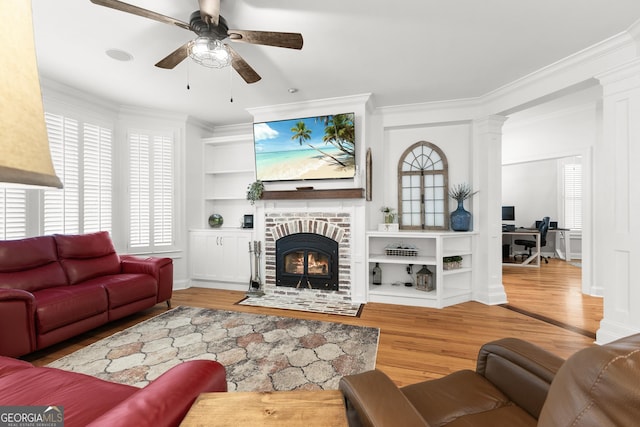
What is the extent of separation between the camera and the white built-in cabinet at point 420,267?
12.3 ft

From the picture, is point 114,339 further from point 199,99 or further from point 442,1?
point 442,1

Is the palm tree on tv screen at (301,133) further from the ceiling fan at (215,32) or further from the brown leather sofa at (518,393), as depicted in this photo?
the brown leather sofa at (518,393)

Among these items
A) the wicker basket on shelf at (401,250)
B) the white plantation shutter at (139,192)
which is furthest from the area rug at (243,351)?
the white plantation shutter at (139,192)

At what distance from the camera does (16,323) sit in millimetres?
2246

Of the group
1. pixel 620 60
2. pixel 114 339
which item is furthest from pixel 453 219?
pixel 114 339

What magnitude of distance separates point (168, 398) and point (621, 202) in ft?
12.4

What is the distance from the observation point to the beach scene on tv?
12.8ft

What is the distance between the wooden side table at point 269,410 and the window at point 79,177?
154 inches

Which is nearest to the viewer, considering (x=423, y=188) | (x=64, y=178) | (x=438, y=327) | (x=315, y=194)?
(x=438, y=327)

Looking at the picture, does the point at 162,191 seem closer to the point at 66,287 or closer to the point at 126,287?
the point at 126,287

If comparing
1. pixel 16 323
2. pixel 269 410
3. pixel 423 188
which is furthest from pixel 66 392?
pixel 423 188

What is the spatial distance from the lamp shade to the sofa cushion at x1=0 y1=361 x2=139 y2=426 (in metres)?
1.29

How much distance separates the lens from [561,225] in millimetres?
7637

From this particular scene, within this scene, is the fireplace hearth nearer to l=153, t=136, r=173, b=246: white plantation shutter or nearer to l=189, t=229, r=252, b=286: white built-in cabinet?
l=189, t=229, r=252, b=286: white built-in cabinet
